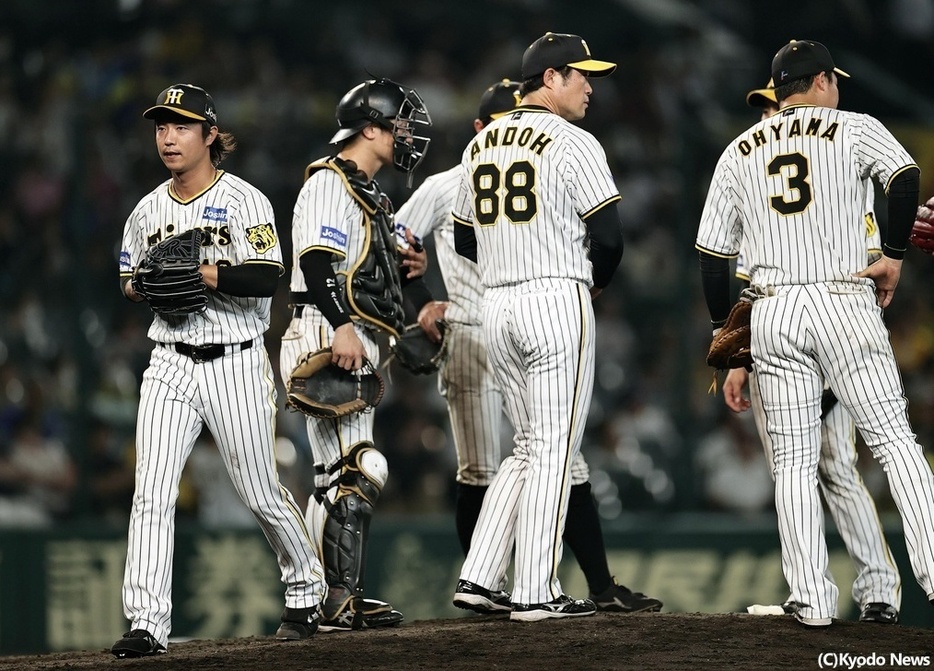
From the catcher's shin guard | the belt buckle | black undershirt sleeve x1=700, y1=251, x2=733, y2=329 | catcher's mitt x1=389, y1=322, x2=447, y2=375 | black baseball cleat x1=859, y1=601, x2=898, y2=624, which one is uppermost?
black undershirt sleeve x1=700, y1=251, x2=733, y2=329

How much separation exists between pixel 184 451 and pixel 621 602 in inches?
73.8

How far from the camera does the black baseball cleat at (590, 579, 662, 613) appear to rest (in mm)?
5504

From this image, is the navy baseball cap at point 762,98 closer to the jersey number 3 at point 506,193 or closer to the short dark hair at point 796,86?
the short dark hair at point 796,86

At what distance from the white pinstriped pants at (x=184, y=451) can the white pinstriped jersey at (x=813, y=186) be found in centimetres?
188

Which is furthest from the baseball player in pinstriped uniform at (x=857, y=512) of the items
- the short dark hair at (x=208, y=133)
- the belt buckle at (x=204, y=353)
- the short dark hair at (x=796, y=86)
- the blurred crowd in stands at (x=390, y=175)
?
the blurred crowd in stands at (x=390, y=175)

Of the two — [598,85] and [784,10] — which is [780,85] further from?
[784,10]

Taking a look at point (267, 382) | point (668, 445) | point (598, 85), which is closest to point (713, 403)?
point (668, 445)

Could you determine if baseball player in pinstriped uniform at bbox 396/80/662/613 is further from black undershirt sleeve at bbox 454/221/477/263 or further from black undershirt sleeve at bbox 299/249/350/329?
black undershirt sleeve at bbox 299/249/350/329

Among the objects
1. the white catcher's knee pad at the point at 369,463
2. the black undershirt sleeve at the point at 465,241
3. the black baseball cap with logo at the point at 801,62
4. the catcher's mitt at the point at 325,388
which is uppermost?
the black baseball cap with logo at the point at 801,62

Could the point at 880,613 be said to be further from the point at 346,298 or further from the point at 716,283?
the point at 346,298

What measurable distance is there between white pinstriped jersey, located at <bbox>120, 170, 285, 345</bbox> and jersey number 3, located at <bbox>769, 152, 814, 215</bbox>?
5.87 feet

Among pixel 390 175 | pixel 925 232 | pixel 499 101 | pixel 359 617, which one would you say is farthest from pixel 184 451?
pixel 390 175

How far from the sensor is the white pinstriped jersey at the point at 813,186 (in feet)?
16.0

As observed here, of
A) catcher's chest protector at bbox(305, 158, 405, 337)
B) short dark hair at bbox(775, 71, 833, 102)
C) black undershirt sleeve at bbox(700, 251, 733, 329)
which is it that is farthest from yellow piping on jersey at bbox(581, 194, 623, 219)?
catcher's chest protector at bbox(305, 158, 405, 337)
